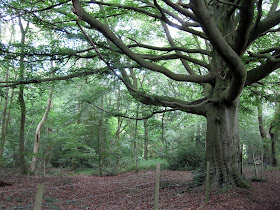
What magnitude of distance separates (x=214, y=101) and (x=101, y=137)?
7.72 metres

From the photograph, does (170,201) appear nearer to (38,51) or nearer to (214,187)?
(214,187)

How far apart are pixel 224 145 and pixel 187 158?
26.6 ft

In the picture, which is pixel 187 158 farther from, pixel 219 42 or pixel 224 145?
pixel 219 42

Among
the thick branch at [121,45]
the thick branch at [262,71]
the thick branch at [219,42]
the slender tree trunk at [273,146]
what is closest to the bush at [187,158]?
the slender tree trunk at [273,146]

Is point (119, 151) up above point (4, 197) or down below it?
above

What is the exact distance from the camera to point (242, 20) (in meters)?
5.08

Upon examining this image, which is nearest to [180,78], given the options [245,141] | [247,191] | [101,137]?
[247,191]

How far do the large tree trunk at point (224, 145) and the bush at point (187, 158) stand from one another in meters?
7.29

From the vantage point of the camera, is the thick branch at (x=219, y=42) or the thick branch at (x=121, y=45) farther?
the thick branch at (x=121, y=45)

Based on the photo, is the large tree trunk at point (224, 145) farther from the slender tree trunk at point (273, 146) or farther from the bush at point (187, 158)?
the slender tree trunk at point (273, 146)

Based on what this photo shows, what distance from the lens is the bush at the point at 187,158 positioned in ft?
50.3

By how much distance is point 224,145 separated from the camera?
783 centimetres

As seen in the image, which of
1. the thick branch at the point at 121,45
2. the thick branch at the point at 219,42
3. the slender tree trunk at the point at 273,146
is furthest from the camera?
the slender tree trunk at the point at 273,146

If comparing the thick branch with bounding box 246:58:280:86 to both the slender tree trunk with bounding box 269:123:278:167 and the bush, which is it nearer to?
the bush
